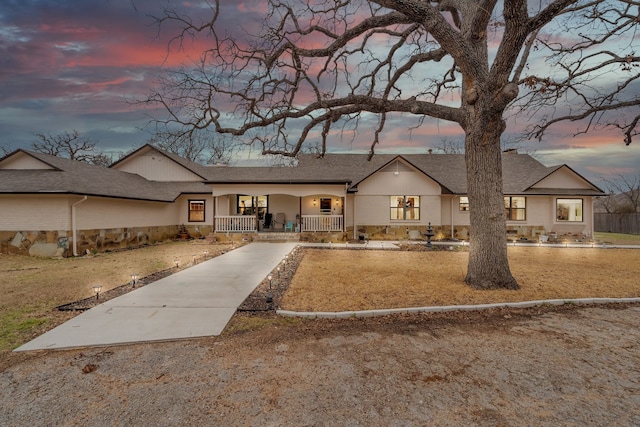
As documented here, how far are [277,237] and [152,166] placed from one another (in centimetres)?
1040

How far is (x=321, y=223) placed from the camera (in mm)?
18328

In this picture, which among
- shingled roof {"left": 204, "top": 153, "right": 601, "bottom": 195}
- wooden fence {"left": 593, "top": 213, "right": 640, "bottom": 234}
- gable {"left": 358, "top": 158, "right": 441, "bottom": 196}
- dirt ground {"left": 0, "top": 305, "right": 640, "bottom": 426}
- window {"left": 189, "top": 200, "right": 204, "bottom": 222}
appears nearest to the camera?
dirt ground {"left": 0, "top": 305, "right": 640, "bottom": 426}

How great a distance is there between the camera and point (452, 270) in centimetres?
936

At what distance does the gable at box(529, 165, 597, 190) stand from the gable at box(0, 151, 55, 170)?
88.8 feet

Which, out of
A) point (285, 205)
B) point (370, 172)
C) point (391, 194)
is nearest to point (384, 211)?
point (391, 194)

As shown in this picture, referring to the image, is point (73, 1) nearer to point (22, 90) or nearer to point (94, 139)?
point (22, 90)

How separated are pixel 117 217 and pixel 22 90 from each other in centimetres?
1135

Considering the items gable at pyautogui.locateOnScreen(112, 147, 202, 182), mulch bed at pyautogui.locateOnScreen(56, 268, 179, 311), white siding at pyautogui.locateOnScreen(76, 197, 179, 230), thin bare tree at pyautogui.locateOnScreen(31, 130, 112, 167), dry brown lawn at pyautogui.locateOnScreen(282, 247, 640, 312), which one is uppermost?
thin bare tree at pyautogui.locateOnScreen(31, 130, 112, 167)

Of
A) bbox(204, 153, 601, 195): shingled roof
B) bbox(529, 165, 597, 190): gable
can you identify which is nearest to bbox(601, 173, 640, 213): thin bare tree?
bbox(529, 165, 597, 190): gable

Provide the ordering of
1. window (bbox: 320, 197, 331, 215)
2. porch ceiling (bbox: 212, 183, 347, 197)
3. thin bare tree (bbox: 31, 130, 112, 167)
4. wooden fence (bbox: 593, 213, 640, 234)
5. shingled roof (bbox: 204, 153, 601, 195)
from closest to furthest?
1. porch ceiling (bbox: 212, 183, 347, 197)
2. shingled roof (bbox: 204, 153, 601, 195)
3. window (bbox: 320, 197, 331, 215)
4. wooden fence (bbox: 593, 213, 640, 234)
5. thin bare tree (bbox: 31, 130, 112, 167)

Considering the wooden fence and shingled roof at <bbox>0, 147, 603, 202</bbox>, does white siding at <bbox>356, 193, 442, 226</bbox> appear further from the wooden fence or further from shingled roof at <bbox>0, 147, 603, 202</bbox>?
the wooden fence

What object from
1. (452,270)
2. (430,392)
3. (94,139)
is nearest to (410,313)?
(430,392)

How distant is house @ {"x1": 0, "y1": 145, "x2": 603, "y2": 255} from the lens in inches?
687

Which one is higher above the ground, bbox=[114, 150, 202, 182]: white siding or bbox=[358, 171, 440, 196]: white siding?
bbox=[114, 150, 202, 182]: white siding
